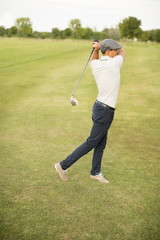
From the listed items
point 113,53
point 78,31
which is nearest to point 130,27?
point 78,31

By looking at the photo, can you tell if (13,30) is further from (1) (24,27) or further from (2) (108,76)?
(2) (108,76)

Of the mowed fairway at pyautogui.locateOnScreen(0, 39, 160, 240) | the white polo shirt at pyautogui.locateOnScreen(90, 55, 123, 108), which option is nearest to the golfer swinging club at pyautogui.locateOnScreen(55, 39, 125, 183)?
the white polo shirt at pyautogui.locateOnScreen(90, 55, 123, 108)

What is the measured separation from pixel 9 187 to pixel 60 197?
0.89 meters

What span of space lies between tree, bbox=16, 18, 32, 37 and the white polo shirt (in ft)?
297

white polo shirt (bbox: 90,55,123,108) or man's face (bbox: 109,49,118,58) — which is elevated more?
man's face (bbox: 109,49,118,58)

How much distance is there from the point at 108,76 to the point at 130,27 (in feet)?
245

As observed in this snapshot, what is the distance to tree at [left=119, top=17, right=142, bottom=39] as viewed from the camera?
71.6 metres

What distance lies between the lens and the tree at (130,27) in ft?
Result: 235

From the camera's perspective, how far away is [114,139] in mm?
6688

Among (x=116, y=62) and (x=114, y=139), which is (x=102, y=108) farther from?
(x=114, y=139)

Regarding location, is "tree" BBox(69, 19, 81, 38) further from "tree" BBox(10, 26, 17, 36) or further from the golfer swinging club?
the golfer swinging club

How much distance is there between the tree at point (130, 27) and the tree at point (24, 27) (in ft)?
112

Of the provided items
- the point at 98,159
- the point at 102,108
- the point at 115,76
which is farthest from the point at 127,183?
the point at 115,76

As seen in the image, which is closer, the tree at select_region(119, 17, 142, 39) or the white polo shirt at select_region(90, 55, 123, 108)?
the white polo shirt at select_region(90, 55, 123, 108)
